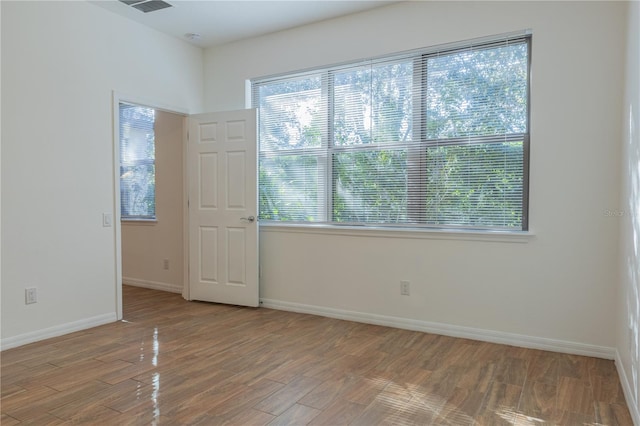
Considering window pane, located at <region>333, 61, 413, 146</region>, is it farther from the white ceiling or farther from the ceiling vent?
the ceiling vent

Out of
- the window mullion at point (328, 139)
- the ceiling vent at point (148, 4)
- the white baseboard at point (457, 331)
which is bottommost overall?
the white baseboard at point (457, 331)

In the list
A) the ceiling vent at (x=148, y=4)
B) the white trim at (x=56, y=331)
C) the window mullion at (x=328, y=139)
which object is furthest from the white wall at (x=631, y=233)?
the white trim at (x=56, y=331)

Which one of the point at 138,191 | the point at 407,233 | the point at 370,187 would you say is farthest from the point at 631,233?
the point at 138,191

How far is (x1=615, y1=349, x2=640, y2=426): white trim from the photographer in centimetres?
212

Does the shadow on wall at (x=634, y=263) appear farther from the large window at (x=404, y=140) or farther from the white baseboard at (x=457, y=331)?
the large window at (x=404, y=140)

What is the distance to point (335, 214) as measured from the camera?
4211 mm

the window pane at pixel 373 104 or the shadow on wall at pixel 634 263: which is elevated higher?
the window pane at pixel 373 104

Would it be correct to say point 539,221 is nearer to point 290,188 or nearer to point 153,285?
point 290,188

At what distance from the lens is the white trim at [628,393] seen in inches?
83.5

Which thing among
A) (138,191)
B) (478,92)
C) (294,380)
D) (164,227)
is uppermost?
(478,92)

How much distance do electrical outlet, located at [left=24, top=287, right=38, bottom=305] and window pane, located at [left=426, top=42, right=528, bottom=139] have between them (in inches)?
138

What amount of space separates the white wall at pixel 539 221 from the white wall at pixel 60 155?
6.76 feet

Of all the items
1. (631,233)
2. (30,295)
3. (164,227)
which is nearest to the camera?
(631,233)

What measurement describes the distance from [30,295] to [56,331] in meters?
0.39
